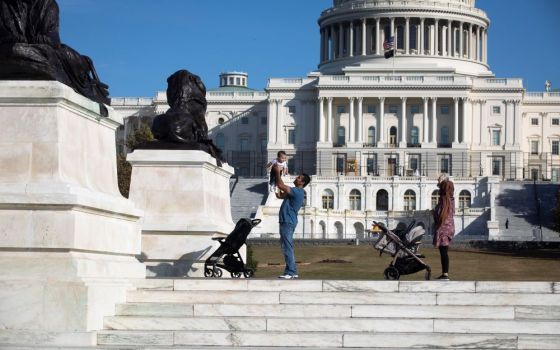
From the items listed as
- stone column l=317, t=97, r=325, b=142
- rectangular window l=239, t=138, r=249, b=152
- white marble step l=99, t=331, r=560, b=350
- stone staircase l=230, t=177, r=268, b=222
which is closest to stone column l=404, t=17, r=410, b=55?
stone column l=317, t=97, r=325, b=142

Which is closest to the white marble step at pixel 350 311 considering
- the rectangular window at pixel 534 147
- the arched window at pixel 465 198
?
the arched window at pixel 465 198

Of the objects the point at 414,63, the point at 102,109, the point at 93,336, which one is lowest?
the point at 93,336

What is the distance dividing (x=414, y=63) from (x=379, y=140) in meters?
15.3

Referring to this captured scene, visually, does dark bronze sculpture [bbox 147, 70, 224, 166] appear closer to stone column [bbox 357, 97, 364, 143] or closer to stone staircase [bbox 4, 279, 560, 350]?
stone staircase [bbox 4, 279, 560, 350]

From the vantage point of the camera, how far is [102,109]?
65.4ft

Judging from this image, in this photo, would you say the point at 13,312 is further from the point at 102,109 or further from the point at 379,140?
the point at 379,140

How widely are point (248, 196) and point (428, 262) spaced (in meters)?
64.8

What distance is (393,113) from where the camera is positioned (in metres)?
156

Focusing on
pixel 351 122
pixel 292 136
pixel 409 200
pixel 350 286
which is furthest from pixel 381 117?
pixel 350 286

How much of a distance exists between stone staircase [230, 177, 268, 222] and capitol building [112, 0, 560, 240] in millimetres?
7838

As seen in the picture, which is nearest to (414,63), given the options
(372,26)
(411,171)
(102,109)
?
(372,26)

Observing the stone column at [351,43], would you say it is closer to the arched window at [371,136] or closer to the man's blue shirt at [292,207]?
the arched window at [371,136]

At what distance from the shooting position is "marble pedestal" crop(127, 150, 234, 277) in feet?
85.6

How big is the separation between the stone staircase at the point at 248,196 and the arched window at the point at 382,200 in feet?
37.1
